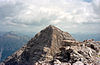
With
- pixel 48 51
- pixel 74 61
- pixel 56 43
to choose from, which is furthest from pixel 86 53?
pixel 56 43

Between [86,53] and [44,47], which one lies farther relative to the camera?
[44,47]

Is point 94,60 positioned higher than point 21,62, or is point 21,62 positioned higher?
point 94,60

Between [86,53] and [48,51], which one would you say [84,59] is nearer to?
[86,53]

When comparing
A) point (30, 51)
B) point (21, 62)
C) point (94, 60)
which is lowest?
point (21, 62)

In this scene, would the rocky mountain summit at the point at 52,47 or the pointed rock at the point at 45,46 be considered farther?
the pointed rock at the point at 45,46

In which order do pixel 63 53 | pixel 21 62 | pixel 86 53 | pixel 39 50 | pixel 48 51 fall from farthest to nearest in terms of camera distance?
pixel 21 62, pixel 39 50, pixel 48 51, pixel 63 53, pixel 86 53

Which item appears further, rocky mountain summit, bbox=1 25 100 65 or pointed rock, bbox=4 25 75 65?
pointed rock, bbox=4 25 75 65

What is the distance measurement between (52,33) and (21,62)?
105 feet

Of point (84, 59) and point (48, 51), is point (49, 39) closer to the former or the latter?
point (48, 51)

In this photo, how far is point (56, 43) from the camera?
297ft

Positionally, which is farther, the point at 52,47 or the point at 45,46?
the point at 45,46

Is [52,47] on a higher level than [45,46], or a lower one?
lower

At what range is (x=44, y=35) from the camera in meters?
97.1

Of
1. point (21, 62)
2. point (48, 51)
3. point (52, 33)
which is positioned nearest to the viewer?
point (48, 51)
